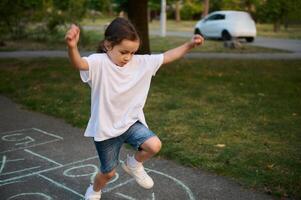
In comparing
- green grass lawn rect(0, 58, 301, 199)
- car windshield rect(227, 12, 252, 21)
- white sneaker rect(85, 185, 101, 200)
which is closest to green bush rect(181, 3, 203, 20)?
car windshield rect(227, 12, 252, 21)

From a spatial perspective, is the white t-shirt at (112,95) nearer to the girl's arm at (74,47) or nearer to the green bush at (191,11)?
the girl's arm at (74,47)

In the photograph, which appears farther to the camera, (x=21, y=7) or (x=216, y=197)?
(x=21, y=7)

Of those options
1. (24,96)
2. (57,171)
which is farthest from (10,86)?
(57,171)

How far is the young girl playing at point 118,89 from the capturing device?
3.11 m

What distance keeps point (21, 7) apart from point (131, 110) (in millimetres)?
15058

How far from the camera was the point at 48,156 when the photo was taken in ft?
15.7

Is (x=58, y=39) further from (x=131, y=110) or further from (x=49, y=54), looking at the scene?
(x=131, y=110)

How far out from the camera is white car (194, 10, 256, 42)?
20.8 metres

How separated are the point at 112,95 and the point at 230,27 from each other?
60.7 ft

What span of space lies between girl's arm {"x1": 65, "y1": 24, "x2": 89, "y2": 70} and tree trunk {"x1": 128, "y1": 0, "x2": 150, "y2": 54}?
26.6 feet

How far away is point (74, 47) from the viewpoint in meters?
2.85

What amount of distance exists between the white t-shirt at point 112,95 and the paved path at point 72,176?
0.83m

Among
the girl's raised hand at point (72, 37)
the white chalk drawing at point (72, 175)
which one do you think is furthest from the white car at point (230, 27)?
the girl's raised hand at point (72, 37)

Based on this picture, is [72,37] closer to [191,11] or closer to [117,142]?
[117,142]
